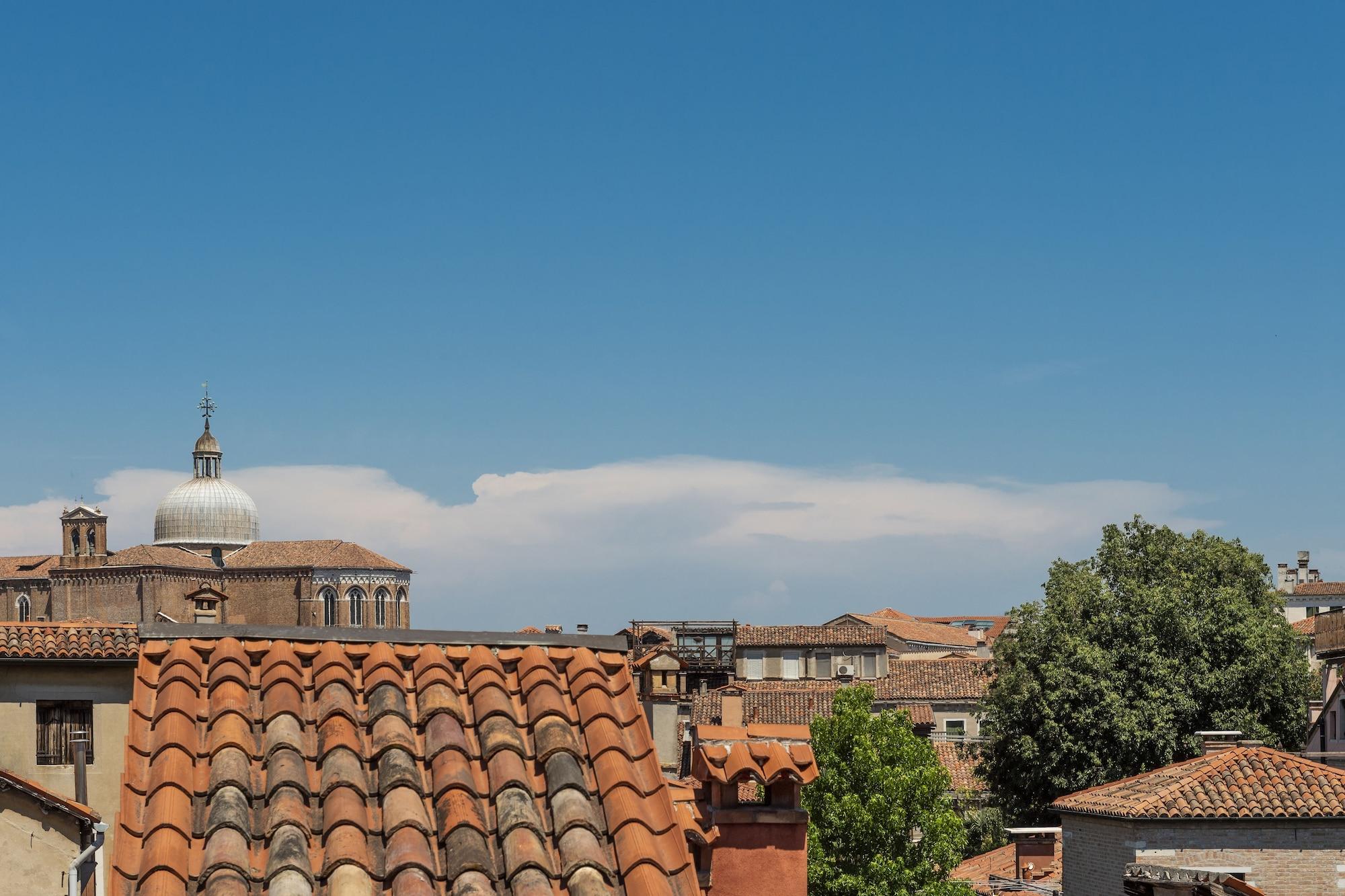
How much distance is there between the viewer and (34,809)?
1664 centimetres

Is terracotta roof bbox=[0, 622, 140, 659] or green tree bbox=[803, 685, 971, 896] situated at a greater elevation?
terracotta roof bbox=[0, 622, 140, 659]

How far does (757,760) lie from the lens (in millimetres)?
7516

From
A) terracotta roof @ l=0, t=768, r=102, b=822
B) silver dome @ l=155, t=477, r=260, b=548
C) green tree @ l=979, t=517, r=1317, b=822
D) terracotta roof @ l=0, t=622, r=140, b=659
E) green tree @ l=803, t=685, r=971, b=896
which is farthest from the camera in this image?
silver dome @ l=155, t=477, r=260, b=548

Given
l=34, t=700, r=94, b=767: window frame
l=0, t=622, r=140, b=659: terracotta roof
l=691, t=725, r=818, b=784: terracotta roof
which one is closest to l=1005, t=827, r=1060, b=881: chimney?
l=0, t=622, r=140, b=659: terracotta roof

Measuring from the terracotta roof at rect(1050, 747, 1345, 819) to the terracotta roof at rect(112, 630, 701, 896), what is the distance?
1956cm

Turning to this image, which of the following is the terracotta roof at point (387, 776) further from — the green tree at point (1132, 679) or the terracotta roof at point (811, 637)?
the terracotta roof at point (811, 637)

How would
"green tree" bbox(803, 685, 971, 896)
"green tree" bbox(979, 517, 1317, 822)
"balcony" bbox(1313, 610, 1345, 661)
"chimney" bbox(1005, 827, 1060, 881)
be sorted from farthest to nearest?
"green tree" bbox(979, 517, 1317, 822)
"balcony" bbox(1313, 610, 1345, 661)
"chimney" bbox(1005, 827, 1060, 881)
"green tree" bbox(803, 685, 971, 896)

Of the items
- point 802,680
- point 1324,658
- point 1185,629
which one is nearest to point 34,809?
point 1324,658

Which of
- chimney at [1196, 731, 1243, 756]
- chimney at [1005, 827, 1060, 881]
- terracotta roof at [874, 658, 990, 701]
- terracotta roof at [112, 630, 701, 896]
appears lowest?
chimney at [1005, 827, 1060, 881]

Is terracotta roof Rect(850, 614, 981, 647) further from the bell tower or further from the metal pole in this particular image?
the metal pole

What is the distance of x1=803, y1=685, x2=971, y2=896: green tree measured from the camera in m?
30.8

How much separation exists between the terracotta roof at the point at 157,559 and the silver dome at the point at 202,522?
369 centimetres

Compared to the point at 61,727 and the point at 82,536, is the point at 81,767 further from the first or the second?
the point at 82,536

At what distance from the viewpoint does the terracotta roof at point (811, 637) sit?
250 ft
